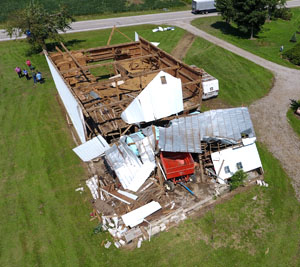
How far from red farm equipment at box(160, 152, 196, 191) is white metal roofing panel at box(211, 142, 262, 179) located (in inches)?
71.2

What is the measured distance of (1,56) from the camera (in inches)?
1380

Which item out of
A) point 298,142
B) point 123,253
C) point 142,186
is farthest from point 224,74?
point 123,253

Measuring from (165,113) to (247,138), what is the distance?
20.5 feet

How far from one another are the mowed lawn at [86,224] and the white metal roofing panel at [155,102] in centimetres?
571

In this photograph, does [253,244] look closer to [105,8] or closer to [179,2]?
[105,8]

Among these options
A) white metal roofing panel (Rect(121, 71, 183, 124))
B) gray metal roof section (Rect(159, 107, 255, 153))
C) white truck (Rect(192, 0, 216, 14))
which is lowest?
gray metal roof section (Rect(159, 107, 255, 153))

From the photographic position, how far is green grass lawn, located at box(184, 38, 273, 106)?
25906 mm

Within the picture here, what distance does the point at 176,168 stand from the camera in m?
15.0

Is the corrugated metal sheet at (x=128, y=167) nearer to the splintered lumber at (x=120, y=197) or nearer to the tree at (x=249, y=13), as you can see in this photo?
the splintered lumber at (x=120, y=197)

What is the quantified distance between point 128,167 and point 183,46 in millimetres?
28691

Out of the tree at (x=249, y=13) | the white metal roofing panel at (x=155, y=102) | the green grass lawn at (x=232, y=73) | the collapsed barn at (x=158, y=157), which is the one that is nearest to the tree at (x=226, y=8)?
the tree at (x=249, y=13)

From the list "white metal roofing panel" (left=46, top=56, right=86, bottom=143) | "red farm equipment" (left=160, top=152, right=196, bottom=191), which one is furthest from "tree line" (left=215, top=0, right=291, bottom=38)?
"white metal roofing panel" (left=46, top=56, right=86, bottom=143)

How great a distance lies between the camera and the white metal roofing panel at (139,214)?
1284 centimetres

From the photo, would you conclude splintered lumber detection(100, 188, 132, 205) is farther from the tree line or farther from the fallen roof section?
the tree line
